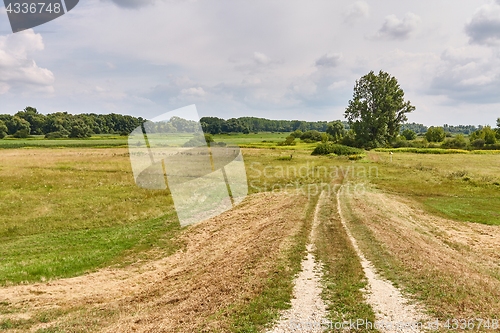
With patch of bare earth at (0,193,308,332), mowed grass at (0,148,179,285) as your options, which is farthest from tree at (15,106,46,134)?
patch of bare earth at (0,193,308,332)

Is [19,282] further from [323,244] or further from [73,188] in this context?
[73,188]

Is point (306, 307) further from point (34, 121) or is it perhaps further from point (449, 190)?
point (34, 121)

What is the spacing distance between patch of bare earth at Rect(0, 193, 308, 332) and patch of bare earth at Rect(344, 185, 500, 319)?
4.44 metres

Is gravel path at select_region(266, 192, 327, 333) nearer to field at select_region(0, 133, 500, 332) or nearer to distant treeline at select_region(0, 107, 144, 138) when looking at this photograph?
field at select_region(0, 133, 500, 332)

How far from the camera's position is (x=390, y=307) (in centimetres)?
798

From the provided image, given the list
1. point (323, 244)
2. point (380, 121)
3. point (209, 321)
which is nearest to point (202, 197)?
point (323, 244)

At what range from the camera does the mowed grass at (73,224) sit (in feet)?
46.5

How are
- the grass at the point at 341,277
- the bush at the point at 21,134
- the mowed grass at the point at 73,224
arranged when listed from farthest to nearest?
the bush at the point at 21,134 < the mowed grass at the point at 73,224 < the grass at the point at 341,277

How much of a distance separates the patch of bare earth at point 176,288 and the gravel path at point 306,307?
1.14 metres

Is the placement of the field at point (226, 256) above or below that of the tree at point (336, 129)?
below

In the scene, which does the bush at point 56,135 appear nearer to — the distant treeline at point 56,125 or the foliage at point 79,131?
the distant treeline at point 56,125

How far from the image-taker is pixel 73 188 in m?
29.9

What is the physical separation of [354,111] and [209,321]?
91897mm

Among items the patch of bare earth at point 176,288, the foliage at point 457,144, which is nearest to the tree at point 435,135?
the foliage at point 457,144
